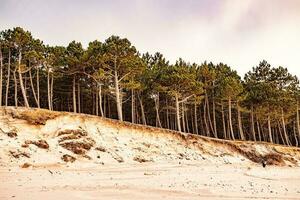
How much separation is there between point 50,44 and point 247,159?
31136 mm

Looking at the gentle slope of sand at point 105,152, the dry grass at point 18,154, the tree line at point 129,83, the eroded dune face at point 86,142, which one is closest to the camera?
the gentle slope of sand at point 105,152

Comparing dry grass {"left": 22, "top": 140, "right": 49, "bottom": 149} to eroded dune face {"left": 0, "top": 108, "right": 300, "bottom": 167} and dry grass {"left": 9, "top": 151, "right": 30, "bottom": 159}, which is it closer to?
eroded dune face {"left": 0, "top": 108, "right": 300, "bottom": 167}

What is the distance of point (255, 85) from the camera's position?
6638 cm

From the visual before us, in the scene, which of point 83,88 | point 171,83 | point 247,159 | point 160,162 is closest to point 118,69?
point 171,83

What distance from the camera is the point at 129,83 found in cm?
4978

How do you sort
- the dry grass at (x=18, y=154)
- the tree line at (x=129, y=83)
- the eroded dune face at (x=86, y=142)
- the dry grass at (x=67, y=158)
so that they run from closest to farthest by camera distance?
the dry grass at (x=18, y=154)
the eroded dune face at (x=86, y=142)
the dry grass at (x=67, y=158)
the tree line at (x=129, y=83)

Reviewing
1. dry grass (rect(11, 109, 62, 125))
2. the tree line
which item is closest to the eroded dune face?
dry grass (rect(11, 109, 62, 125))

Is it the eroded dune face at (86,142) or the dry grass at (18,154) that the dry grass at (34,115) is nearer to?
the eroded dune face at (86,142)

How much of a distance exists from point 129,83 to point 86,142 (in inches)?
614

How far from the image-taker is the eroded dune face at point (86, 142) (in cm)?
3200

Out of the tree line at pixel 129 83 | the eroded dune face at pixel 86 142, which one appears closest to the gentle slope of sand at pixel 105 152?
the eroded dune face at pixel 86 142

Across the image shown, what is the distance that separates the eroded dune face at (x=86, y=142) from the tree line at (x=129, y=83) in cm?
642

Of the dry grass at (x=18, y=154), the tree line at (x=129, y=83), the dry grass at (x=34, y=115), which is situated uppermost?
the tree line at (x=129, y=83)

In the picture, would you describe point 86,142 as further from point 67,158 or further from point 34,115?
point 34,115
